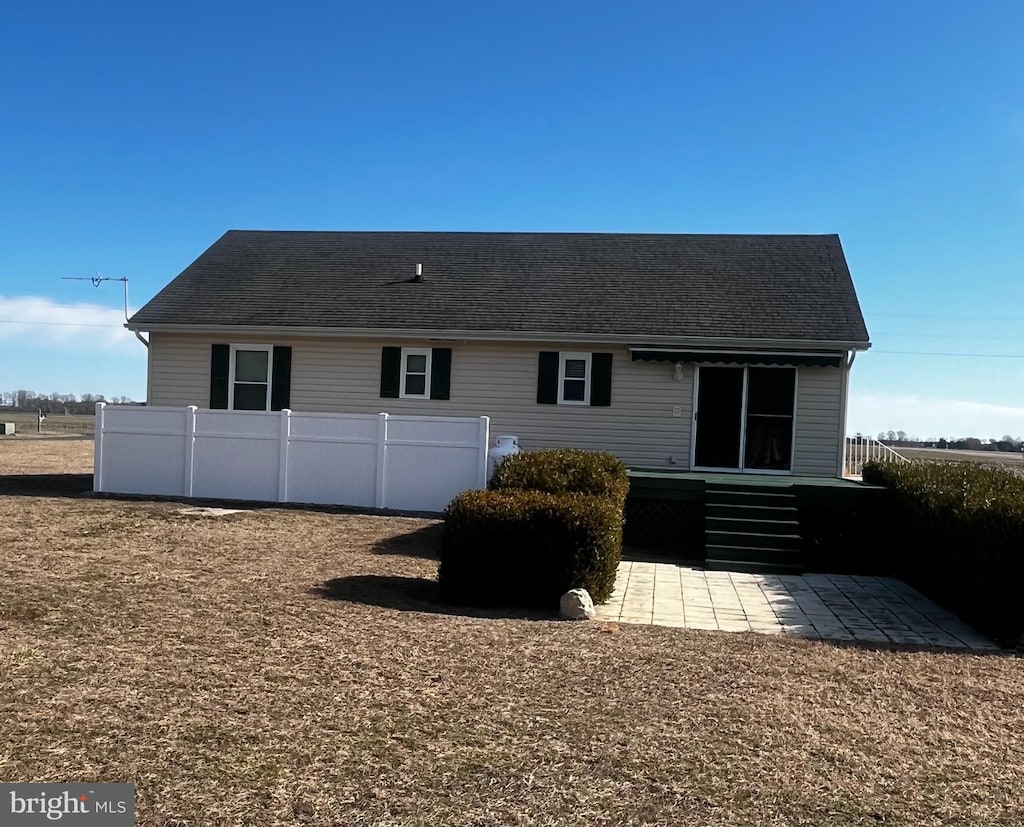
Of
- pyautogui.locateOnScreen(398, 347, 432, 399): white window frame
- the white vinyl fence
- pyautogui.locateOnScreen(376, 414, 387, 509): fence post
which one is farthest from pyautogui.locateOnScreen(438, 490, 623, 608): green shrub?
pyautogui.locateOnScreen(398, 347, 432, 399): white window frame

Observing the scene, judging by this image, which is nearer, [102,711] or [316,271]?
[102,711]

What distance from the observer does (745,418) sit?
1519 cm

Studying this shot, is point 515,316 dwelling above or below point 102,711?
above

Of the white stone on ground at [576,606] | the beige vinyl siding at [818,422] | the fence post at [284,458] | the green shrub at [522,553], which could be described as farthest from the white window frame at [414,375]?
the white stone on ground at [576,606]

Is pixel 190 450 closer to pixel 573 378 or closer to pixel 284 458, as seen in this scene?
pixel 284 458

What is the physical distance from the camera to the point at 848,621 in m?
7.85

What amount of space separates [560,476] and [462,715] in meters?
5.50

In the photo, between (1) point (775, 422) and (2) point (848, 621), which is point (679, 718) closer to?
(2) point (848, 621)

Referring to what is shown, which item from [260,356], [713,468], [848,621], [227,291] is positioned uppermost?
[227,291]

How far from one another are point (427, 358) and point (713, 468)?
5.75 metres

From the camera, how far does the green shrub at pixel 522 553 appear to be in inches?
297

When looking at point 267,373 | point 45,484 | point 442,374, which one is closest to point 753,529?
point 442,374

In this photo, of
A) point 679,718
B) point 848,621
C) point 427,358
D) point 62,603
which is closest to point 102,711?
point 62,603

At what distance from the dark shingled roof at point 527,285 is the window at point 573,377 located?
60cm
